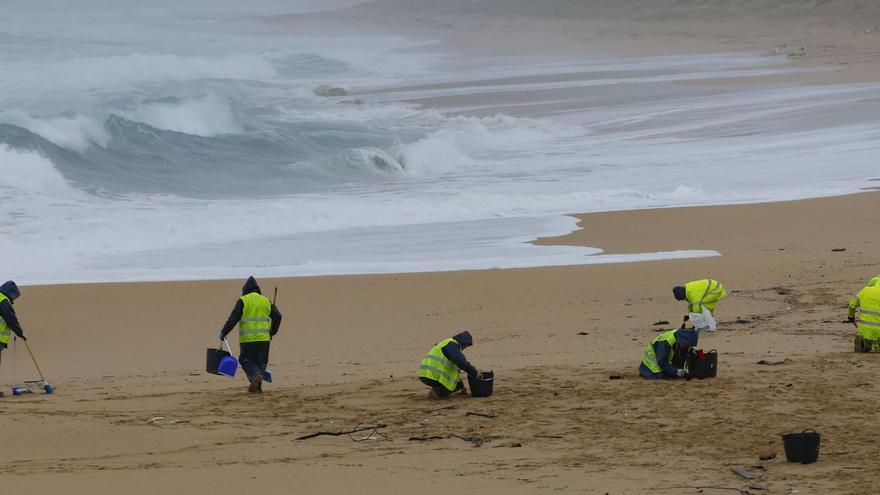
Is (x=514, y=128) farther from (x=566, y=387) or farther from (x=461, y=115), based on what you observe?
(x=566, y=387)

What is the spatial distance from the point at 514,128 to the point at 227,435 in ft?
89.4

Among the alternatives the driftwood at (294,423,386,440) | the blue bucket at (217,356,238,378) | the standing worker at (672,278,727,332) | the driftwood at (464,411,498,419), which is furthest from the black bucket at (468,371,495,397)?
the standing worker at (672,278,727,332)

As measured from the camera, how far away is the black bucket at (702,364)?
10977mm

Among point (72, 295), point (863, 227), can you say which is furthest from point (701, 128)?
point (72, 295)

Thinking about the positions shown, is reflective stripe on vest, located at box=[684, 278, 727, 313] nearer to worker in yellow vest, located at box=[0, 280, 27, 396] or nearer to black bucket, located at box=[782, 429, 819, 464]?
black bucket, located at box=[782, 429, 819, 464]

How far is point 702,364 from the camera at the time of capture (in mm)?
11008

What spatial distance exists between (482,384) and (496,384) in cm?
44

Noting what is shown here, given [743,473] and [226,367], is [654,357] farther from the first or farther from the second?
[226,367]

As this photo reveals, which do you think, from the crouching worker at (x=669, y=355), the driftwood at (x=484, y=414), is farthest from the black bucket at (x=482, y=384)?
the crouching worker at (x=669, y=355)

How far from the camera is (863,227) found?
18.9m

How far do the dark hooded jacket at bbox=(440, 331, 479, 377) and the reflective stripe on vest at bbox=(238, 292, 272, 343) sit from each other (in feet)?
5.70

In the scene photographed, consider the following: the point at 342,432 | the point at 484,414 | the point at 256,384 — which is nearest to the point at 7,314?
the point at 256,384

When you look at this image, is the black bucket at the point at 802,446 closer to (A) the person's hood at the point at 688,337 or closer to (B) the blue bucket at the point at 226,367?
(A) the person's hood at the point at 688,337

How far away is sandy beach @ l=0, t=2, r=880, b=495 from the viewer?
8.74m
